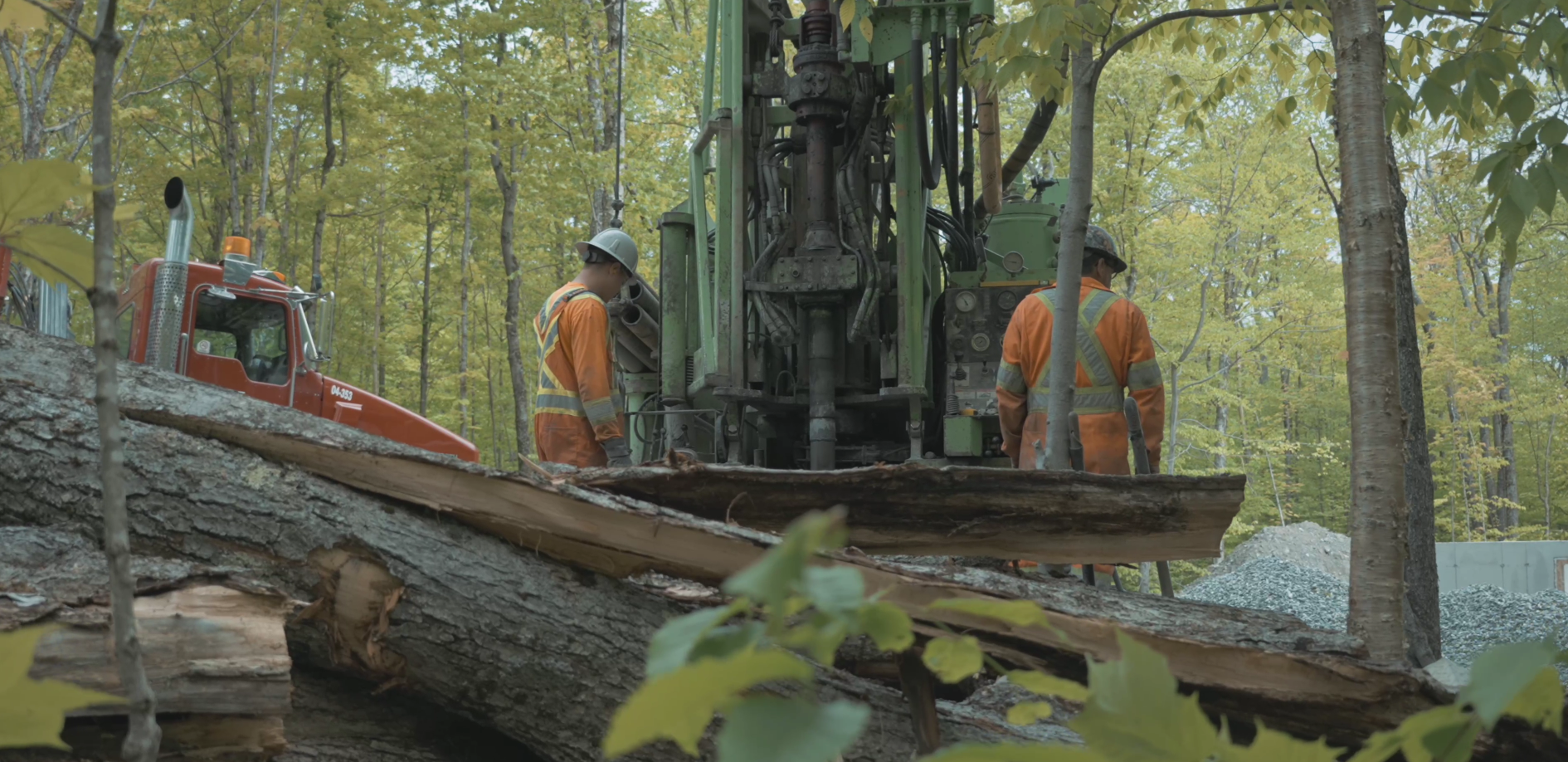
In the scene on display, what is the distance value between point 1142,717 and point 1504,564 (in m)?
13.7

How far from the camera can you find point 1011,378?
6113 millimetres

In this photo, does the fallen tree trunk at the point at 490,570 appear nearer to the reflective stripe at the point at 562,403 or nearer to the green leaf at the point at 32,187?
the green leaf at the point at 32,187

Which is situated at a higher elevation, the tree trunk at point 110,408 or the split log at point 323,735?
the tree trunk at point 110,408

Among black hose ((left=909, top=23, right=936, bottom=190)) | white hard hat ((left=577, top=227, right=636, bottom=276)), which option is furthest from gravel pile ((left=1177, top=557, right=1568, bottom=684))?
white hard hat ((left=577, top=227, right=636, bottom=276))

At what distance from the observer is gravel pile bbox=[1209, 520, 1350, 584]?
16.9 m

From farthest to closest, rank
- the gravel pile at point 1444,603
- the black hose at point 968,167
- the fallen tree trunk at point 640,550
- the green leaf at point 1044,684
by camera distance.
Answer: the gravel pile at point 1444,603 < the black hose at point 968,167 < the fallen tree trunk at point 640,550 < the green leaf at point 1044,684

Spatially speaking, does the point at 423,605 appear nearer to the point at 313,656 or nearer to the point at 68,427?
the point at 313,656

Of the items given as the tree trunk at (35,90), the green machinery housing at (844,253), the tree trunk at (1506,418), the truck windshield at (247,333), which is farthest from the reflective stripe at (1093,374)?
the tree trunk at (1506,418)

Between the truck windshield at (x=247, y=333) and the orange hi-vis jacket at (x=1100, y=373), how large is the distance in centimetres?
798

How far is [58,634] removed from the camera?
2.58 meters

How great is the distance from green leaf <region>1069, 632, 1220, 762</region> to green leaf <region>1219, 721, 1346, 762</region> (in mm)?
19

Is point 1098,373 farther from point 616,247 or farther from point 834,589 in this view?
point 834,589

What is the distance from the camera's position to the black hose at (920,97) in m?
6.20

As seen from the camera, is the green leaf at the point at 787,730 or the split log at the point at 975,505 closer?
the green leaf at the point at 787,730
